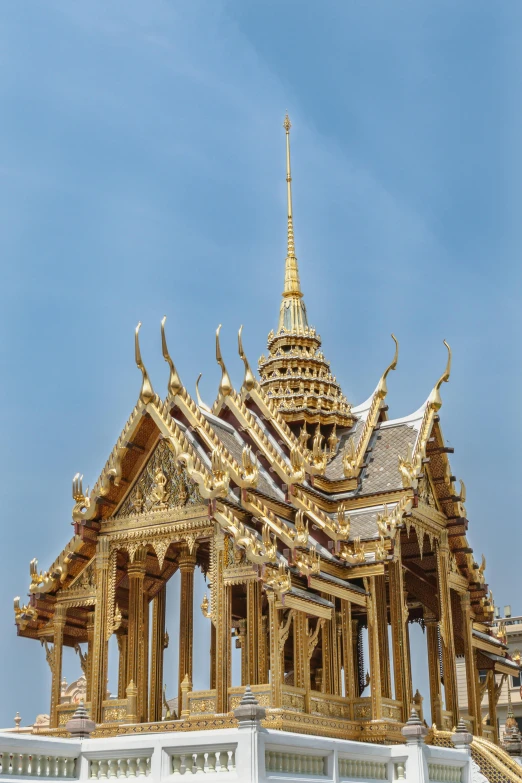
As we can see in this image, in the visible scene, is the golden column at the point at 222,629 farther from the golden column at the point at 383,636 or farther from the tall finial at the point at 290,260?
the tall finial at the point at 290,260

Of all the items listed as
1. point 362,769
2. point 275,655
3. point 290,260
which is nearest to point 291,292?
point 290,260

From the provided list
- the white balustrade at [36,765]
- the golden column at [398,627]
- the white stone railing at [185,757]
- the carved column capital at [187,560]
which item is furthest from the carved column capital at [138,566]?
the white balustrade at [36,765]

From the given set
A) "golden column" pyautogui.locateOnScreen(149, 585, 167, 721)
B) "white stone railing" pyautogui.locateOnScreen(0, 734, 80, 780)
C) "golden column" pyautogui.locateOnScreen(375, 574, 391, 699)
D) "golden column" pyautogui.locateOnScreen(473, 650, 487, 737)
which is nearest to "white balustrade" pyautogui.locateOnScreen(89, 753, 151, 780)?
"white stone railing" pyautogui.locateOnScreen(0, 734, 80, 780)

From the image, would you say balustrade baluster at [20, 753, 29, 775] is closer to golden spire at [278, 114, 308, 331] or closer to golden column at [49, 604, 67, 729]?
golden column at [49, 604, 67, 729]

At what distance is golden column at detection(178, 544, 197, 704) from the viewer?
17.8m

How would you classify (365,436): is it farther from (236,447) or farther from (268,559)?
(268,559)

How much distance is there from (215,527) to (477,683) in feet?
23.1

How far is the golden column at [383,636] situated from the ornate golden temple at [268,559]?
0.03 m

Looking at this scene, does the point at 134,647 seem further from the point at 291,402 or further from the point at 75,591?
the point at 291,402

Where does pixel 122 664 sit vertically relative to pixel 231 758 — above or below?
above

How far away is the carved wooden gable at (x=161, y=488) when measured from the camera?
17688 millimetres

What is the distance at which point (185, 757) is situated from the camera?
11633mm

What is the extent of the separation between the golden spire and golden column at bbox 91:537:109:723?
691 cm

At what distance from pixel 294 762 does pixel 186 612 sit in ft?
20.7
